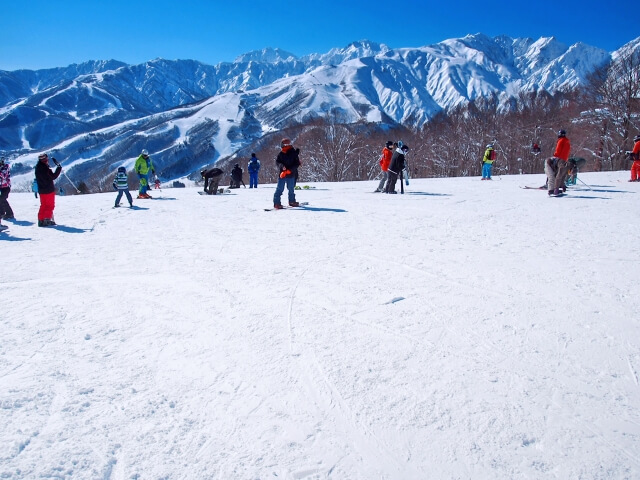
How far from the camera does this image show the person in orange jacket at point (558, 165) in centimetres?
1120

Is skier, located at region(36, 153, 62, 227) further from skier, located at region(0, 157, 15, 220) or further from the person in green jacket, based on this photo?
the person in green jacket

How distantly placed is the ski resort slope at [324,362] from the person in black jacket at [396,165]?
285 inches

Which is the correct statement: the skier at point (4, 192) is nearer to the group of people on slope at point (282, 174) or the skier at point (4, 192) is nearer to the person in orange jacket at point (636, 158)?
the group of people on slope at point (282, 174)

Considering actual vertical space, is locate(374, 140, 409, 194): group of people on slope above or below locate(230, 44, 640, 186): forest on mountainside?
below

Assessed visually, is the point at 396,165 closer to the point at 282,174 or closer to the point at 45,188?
the point at 282,174

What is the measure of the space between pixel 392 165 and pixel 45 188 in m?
10.2

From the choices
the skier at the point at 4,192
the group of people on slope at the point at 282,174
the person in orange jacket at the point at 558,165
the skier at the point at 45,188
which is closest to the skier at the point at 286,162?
the group of people on slope at the point at 282,174

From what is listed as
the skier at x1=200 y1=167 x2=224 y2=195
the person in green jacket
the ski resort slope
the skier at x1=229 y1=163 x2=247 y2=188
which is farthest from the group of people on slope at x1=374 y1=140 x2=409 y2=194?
the person in green jacket

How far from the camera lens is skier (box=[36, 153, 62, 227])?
8.47 metres

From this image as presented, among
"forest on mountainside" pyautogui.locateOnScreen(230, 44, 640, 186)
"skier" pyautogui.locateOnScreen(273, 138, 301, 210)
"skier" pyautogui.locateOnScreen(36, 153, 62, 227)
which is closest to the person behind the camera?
"skier" pyautogui.locateOnScreen(36, 153, 62, 227)

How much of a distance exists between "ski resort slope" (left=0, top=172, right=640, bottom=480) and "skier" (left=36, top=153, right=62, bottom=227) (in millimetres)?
3248

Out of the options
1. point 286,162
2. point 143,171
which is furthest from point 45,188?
point 143,171

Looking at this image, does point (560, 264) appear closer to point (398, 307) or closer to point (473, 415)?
point (398, 307)

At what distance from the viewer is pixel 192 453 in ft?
6.95
